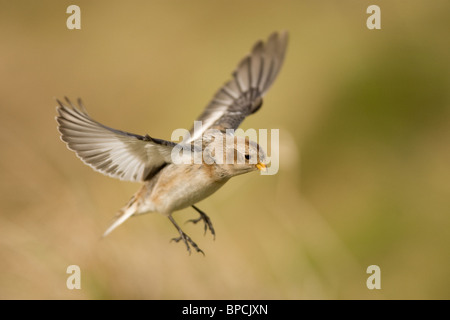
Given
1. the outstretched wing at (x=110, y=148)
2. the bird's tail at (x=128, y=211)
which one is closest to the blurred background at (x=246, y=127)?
the bird's tail at (x=128, y=211)

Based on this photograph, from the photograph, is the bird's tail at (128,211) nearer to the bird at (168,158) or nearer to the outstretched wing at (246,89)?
the bird at (168,158)

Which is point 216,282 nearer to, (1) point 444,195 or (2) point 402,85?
(1) point 444,195

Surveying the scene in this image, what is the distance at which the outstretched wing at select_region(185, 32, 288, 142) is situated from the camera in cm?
390

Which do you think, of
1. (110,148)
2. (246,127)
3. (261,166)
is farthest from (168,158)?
(246,127)

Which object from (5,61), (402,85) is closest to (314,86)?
(402,85)

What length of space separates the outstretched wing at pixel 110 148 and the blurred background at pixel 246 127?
1.54 meters

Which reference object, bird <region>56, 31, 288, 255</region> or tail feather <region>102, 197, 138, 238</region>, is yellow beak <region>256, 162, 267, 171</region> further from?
tail feather <region>102, 197, 138, 238</region>

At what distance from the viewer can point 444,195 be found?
24.3 ft

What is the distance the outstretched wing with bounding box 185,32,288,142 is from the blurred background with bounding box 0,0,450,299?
0.88 m

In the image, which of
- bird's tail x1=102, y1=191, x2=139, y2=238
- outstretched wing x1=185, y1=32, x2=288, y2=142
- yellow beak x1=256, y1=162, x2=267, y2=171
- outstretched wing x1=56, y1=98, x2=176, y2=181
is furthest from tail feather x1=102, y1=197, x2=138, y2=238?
yellow beak x1=256, y1=162, x2=267, y2=171

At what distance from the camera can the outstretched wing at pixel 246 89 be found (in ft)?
12.8

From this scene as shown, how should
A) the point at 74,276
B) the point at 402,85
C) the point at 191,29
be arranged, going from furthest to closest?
the point at 191,29
the point at 402,85
the point at 74,276
